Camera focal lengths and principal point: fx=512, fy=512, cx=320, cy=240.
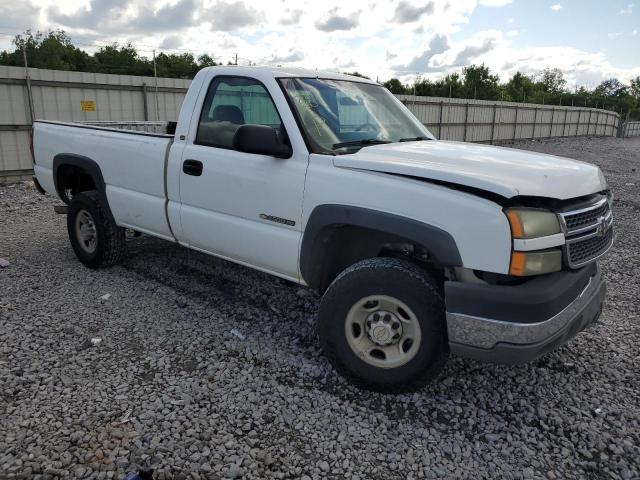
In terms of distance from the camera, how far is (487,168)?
9.93 feet

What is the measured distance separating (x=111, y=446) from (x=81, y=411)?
1.43 feet

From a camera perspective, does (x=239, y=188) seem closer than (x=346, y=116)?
Yes

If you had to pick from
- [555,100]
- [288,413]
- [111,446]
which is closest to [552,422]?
[288,413]

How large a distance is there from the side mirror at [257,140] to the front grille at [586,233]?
182 cm

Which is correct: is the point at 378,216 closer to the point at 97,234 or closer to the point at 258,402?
the point at 258,402

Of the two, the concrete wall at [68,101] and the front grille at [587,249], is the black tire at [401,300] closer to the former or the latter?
the front grille at [587,249]

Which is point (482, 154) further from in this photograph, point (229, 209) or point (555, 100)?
point (555, 100)

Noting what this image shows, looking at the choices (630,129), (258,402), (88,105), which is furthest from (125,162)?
(630,129)

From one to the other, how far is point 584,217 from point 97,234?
177 inches

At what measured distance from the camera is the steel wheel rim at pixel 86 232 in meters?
5.50

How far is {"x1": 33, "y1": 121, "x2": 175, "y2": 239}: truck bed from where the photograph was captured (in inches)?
177

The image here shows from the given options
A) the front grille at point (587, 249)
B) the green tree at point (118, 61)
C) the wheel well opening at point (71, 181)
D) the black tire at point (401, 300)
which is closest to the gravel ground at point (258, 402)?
the black tire at point (401, 300)

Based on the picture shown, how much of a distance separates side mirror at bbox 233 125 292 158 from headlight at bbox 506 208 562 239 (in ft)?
5.17

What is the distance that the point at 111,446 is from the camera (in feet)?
8.95
